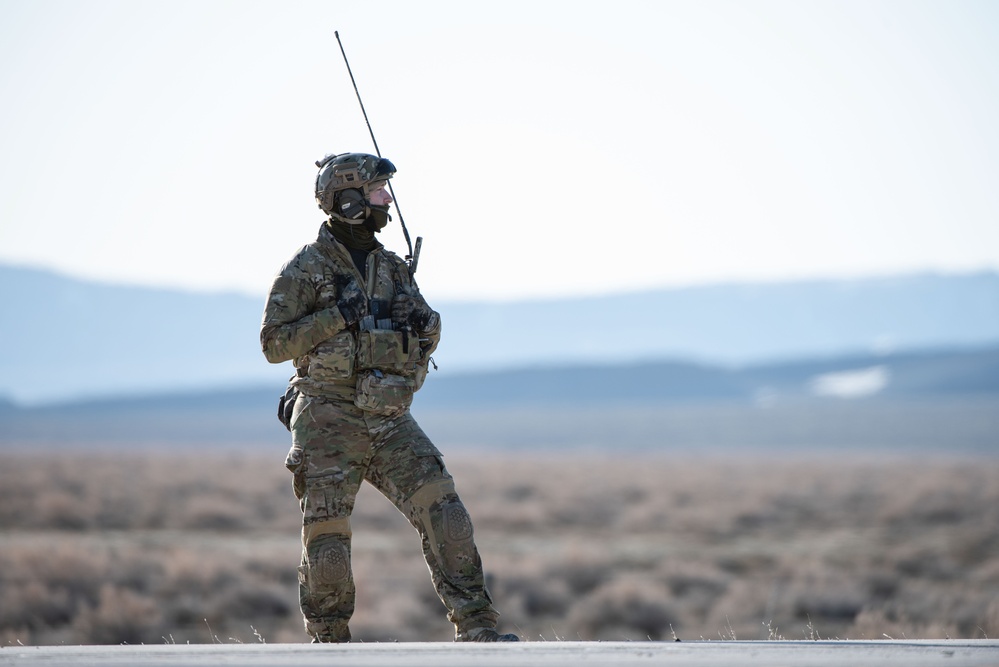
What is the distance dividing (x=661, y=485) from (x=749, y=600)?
2047 centimetres

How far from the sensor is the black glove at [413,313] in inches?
259

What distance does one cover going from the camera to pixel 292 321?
6461 mm

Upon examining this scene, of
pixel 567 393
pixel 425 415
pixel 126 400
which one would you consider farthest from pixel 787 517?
pixel 126 400

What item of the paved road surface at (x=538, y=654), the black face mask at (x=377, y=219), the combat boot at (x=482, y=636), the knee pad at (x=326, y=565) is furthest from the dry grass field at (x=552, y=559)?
the black face mask at (x=377, y=219)

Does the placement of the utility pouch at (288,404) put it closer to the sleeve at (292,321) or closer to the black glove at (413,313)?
the sleeve at (292,321)

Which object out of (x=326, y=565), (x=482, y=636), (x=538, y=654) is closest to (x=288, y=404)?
(x=326, y=565)

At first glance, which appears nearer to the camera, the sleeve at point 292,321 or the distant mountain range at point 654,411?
the sleeve at point 292,321

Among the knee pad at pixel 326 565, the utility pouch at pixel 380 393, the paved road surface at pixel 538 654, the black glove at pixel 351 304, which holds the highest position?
the black glove at pixel 351 304

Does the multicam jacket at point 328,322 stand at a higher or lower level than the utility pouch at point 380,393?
higher

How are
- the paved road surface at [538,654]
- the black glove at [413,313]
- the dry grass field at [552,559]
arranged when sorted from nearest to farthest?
1. the paved road surface at [538,654]
2. the black glove at [413,313]
3. the dry grass field at [552,559]

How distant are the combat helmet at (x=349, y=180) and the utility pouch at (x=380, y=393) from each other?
78 cm

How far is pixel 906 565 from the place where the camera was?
20.0m

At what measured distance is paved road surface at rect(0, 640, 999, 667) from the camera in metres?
5.22

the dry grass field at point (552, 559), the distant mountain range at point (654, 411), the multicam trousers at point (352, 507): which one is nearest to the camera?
the multicam trousers at point (352, 507)
